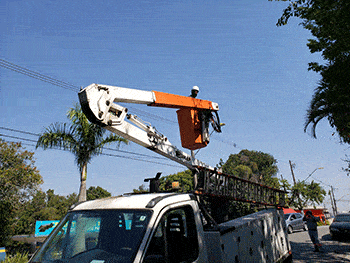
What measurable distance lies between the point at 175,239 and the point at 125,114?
4287 millimetres

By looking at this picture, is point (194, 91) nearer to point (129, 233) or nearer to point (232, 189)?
point (232, 189)

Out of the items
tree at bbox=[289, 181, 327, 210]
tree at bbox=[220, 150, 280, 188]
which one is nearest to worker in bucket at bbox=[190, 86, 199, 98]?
tree at bbox=[289, 181, 327, 210]

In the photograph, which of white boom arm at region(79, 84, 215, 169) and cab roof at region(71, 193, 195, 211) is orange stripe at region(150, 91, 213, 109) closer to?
white boom arm at region(79, 84, 215, 169)

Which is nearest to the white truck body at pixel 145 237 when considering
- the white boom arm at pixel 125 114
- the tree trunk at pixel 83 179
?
the white boom arm at pixel 125 114

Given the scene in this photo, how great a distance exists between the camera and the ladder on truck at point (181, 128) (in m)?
6.33

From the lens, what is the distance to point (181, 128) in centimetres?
888

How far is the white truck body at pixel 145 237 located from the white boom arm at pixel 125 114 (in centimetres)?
278

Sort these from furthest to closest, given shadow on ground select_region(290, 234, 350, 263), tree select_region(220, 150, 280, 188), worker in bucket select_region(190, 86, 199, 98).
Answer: tree select_region(220, 150, 280, 188) → shadow on ground select_region(290, 234, 350, 263) → worker in bucket select_region(190, 86, 199, 98)

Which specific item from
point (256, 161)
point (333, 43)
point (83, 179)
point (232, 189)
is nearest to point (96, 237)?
point (232, 189)

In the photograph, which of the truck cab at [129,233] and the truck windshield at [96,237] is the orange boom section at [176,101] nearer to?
the truck cab at [129,233]

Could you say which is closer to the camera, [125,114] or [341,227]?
[125,114]

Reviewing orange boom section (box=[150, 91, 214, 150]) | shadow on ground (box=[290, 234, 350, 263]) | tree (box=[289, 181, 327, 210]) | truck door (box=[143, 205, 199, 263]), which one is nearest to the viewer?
truck door (box=[143, 205, 199, 263])

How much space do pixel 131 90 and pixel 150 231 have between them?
4.95 meters

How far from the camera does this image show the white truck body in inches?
117
